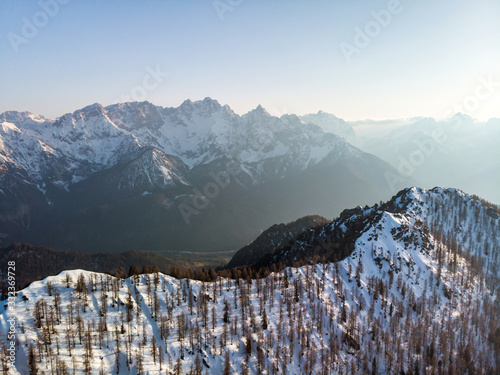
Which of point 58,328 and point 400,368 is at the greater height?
point 58,328

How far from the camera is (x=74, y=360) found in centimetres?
11819

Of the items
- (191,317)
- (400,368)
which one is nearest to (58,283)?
(191,317)

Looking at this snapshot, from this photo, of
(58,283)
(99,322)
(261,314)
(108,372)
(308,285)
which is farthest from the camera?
(308,285)

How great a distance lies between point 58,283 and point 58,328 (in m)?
24.8

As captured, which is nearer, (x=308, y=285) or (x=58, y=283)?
(x=58, y=283)

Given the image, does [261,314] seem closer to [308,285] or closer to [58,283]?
[308,285]

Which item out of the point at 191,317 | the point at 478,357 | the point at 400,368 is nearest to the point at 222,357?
the point at 191,317

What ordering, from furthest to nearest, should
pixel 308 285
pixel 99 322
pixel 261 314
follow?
pixel 308 285
pixel 261 314
pixel 99 322

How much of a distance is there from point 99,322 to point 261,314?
3190 inches

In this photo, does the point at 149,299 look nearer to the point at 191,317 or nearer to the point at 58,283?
the point at 191,317

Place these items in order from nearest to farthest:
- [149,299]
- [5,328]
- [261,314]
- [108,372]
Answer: [5,328] < [108,372] < [149,299] < [261,314]

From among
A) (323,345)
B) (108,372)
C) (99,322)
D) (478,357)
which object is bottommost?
(478,357)

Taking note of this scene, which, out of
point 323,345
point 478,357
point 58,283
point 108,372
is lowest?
point 478,357

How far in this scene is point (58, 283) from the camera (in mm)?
146000
